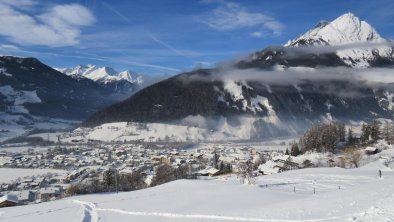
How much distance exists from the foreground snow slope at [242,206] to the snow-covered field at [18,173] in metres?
95.3

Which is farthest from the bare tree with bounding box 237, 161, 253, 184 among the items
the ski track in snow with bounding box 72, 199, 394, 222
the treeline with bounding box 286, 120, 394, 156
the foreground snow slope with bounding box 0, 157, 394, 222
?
the treeline with bounding box 286, 120, 394, 156

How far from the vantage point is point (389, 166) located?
8675cm

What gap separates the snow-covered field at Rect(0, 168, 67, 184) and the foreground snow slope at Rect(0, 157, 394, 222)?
3751 inches

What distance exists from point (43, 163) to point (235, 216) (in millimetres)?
157806

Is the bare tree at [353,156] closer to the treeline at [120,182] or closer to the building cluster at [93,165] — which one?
the building cluster at [93,165]

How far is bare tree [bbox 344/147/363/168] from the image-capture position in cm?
9991

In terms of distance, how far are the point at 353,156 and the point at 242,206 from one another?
71356mm

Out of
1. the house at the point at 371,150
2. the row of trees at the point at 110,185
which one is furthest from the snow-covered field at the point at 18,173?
the house at the point at 371,150

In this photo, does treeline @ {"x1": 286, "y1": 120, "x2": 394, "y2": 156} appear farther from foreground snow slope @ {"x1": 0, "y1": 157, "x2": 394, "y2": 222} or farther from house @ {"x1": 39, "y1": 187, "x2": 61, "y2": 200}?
foreground snow slope @ {"x1": 0, "y1": 157, "x2": 394, "y2": 222}

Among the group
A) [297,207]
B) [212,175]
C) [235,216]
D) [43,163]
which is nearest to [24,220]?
[235,216]

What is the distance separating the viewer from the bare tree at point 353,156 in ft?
328

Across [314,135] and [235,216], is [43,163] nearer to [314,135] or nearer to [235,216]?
[314,135]

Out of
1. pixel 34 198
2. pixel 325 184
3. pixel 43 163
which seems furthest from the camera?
pixel 43 163

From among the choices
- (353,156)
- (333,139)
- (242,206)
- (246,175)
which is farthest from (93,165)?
(242,206)
